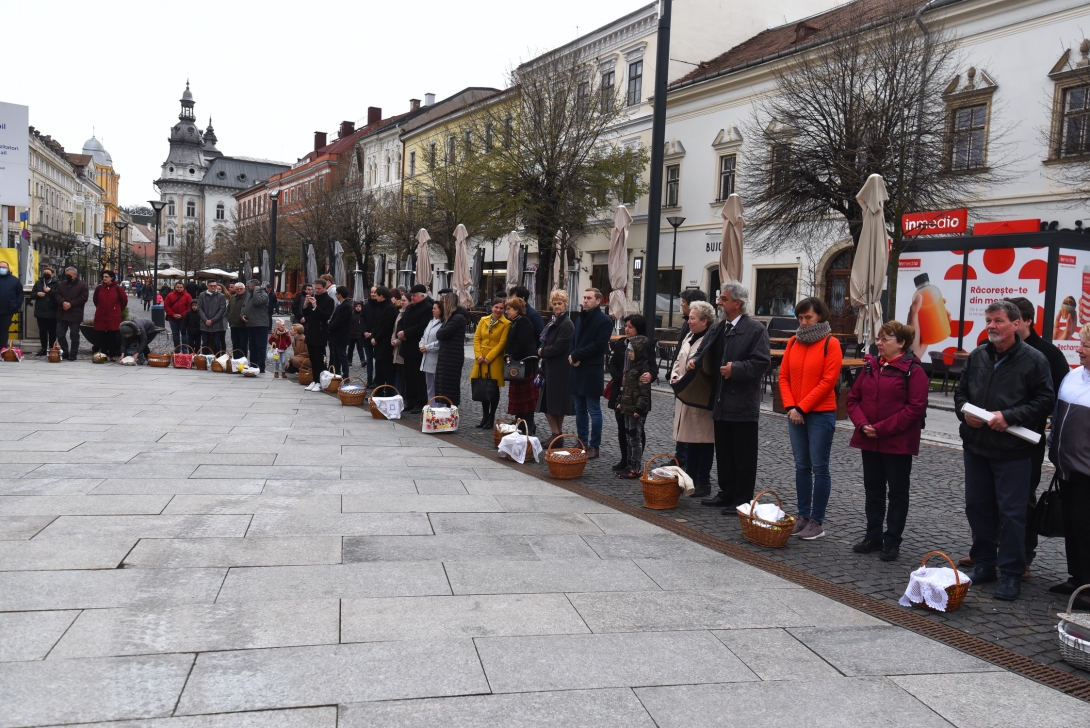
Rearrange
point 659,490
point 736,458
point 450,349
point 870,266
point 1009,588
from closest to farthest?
1. point 1009,588
2. point 659,490
3. point 736,458
4. point 450,349
5. point 870,266

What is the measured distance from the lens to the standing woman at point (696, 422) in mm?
7758

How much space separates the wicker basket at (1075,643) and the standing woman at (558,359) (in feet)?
18.2

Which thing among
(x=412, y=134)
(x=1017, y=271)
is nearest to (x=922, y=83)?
(x=1017, y=271)

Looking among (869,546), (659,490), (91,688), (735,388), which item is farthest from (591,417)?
(91,688)

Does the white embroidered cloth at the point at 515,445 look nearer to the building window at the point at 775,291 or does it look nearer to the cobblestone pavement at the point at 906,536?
the cobblestone pavement at the point at 906,536

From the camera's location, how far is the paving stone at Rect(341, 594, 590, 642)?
434cm

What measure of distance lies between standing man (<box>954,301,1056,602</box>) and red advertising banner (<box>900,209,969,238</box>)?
1520 cm

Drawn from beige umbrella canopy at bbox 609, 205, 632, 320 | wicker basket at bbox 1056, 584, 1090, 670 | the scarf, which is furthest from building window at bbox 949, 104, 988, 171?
wicker basket at bbox 1056, 584, 1090, 670

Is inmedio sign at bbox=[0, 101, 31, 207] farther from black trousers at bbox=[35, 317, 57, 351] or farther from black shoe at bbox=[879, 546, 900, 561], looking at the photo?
black shoe at bbox=[879, 546, 900, 561]

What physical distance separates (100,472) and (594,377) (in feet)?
15.0

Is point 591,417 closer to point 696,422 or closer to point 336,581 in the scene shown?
point 696,422

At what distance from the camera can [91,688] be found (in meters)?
3.57

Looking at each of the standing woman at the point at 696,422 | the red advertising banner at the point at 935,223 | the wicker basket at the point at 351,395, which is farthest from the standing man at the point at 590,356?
the red advertising banner at the point at 935,223

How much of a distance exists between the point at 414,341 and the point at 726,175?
877 inches
